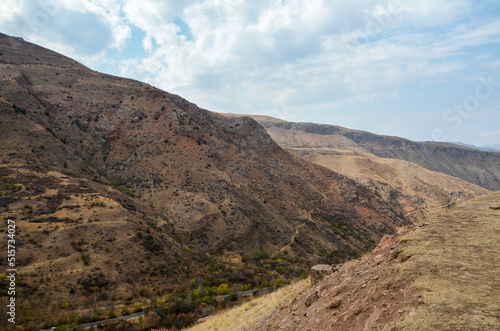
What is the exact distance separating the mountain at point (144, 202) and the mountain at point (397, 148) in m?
98.7

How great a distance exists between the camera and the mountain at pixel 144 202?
25875 millimetres

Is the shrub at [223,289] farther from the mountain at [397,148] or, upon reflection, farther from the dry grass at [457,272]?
the mountain at [397,148]

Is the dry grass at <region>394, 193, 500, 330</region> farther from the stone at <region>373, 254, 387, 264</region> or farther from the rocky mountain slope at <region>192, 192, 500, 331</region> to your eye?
the stone at <region>373, 254, 387, 264</region>

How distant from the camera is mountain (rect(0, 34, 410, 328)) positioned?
84.9 feet

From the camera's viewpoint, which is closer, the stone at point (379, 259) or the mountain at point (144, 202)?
the stone at point (379, 259)

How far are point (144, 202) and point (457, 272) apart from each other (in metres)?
42.5

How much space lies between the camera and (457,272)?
6.74 m

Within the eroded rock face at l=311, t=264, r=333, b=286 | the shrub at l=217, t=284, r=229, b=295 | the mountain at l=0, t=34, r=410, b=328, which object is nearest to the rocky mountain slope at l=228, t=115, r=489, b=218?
the mountain at l=0, t=34, r=410, b=328

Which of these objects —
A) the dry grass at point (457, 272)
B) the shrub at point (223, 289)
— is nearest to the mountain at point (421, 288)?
the dry grass at point (457, 272)

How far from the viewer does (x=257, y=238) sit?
1716 inches

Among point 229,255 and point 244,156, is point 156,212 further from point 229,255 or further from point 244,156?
point 244,156

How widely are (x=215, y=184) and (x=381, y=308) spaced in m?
42.5

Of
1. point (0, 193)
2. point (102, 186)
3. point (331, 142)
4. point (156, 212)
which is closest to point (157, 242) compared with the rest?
point (156, 212)

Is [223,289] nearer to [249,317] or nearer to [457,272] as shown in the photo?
[249,317]
